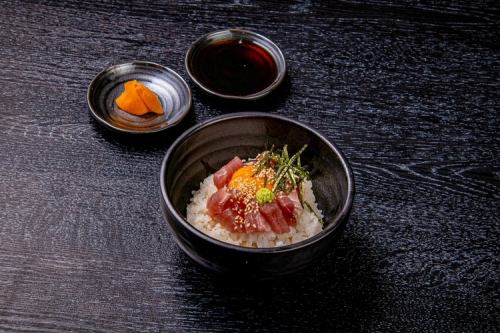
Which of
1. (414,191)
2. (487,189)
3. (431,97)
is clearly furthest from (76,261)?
(431,97)

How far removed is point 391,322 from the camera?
144 centimetres

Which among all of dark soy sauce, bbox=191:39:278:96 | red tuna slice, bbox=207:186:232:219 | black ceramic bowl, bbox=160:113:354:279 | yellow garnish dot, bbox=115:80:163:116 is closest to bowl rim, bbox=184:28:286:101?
dark soy sauce, bbox=191:39:278:96

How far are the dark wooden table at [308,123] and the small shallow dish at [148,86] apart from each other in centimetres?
5

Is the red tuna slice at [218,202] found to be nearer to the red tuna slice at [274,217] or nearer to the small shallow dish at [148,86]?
the red tuna slice at [274,217]

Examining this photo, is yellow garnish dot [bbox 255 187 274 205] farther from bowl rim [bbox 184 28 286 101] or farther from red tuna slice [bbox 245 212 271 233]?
bowl rim [bbox 184 28 286 101]

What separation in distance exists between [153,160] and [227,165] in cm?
31

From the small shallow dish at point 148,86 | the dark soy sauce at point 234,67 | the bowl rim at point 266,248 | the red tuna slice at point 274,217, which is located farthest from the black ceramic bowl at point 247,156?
the dark soy sauce at point 234,67

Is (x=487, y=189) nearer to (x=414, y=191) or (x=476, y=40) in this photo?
(x=414, y=191)

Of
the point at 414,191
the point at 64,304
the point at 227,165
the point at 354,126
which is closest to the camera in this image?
the point at 64,304

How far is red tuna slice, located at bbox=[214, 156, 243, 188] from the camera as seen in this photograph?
1536 mm

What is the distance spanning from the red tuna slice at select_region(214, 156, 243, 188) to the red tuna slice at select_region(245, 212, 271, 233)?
0.14 metres

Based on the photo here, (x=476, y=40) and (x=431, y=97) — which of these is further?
(x=476, y=40)

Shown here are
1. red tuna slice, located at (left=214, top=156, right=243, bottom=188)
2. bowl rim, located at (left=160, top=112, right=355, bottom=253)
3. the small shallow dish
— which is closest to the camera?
bowl rim, located at (left=160, top=112, right=355, bottom=253)

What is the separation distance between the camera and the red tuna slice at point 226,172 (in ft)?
5.04
